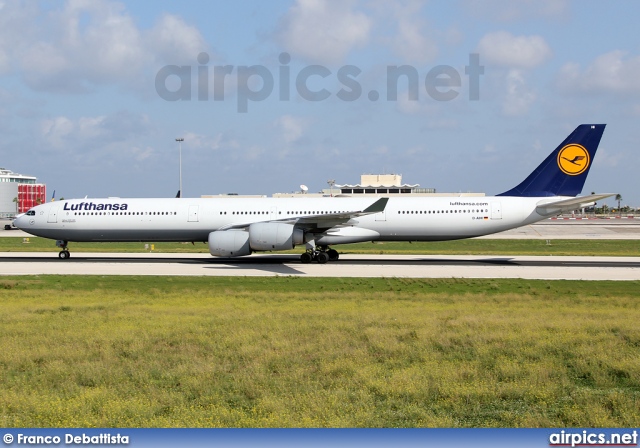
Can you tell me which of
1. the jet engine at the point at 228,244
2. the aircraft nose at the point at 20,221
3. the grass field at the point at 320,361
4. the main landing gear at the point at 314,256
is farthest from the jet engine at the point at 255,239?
the aircraft nose at the point at 20,221

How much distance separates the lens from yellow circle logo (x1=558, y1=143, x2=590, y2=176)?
3519 centimetres

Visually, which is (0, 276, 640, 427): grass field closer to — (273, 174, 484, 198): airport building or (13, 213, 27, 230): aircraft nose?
(13, 213, 27, 230): aircraft nose

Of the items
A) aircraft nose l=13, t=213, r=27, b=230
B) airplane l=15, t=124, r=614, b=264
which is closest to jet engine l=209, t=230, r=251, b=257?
airplane l=15, t=124, r=614, b=264

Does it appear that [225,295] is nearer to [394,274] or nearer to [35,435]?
[394,274]

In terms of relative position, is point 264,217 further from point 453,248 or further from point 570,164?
point 453,248

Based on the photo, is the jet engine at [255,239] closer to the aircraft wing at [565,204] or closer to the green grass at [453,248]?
the green grass at [453,248]

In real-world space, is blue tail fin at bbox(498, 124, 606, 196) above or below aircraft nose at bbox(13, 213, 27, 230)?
above

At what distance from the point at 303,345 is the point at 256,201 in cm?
2449

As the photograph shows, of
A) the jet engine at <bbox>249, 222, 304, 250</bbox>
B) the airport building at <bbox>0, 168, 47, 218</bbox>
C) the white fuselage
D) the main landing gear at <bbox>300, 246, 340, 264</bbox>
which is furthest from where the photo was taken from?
the airport building at <bbox>0, 168, 47, 218</bbox>

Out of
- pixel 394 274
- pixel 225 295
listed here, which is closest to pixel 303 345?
pixel 225 295

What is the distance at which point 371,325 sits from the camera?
15141 millimetres

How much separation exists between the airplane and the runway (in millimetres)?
1491

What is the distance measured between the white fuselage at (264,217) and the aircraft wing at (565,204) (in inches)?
16.1

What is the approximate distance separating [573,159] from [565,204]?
121 inches
